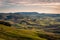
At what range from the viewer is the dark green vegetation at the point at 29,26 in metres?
3.44

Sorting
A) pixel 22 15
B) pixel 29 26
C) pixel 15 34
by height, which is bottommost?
pixel 15 34

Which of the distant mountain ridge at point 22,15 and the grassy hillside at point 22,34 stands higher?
the distant mountain ridge at point 22,15

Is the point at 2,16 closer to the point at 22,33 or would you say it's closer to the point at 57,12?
the point at 22,33

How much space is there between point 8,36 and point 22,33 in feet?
1.12

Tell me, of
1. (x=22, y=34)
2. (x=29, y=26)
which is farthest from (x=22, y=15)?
(x=22, y=34)

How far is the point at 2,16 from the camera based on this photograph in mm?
3719

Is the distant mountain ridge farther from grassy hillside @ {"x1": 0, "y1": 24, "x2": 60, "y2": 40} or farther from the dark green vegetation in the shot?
grassy hillside @ {"x1": 0, "y1": 24, "x2": 60, "y2": 40}

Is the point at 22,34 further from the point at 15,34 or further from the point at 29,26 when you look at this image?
the point at 29,26

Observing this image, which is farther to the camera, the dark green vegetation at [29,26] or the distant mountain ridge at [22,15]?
the distant mountain ridge at [22,15]

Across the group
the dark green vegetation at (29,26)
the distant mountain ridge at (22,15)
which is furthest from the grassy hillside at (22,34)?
the distant mountain ridge at (22,15)

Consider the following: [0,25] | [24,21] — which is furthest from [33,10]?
[0,25]

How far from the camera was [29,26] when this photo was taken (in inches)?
141

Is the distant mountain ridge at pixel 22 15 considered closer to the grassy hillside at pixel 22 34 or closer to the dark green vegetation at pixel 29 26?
the dark green vegetation at pixel 29 26

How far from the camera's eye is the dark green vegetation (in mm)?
3441
